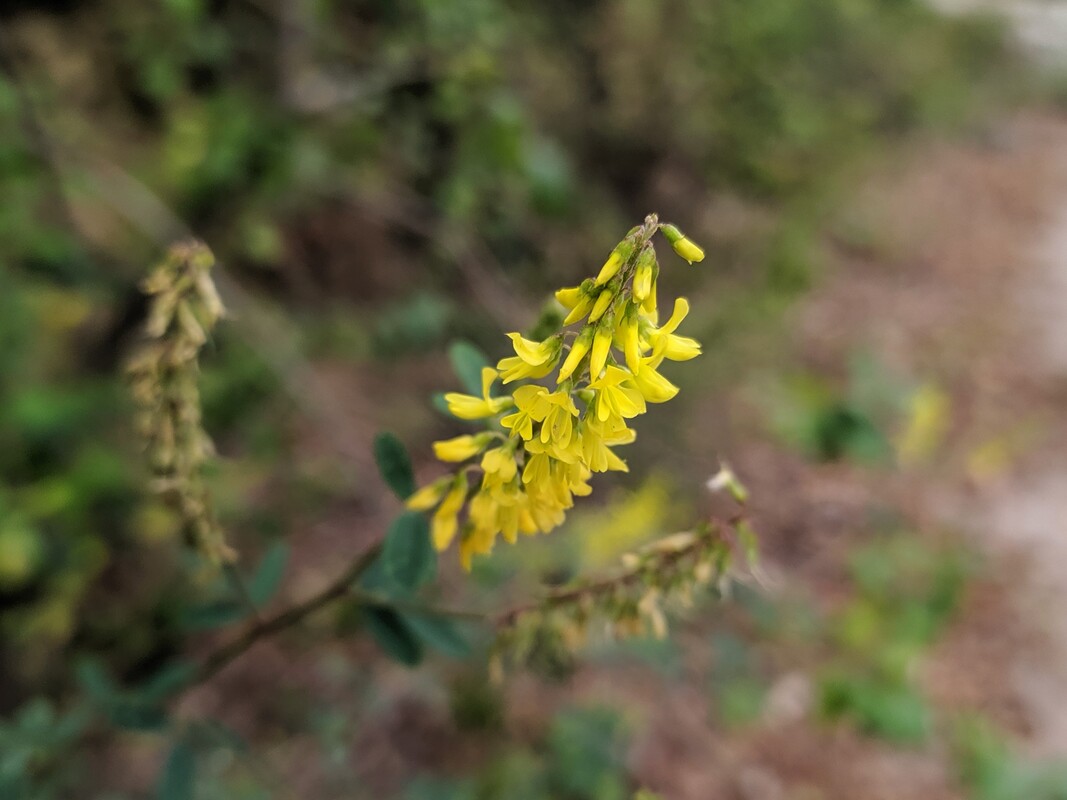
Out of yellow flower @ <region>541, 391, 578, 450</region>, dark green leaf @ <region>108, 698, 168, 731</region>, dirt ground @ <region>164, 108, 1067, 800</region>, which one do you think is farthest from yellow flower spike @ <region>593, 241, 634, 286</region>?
dirt ground @ <region>164, 108, 1067, 800</region>

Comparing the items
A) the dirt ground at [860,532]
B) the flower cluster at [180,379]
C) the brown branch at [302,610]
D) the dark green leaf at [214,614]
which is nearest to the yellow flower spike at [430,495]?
the brown branch at [302,610]

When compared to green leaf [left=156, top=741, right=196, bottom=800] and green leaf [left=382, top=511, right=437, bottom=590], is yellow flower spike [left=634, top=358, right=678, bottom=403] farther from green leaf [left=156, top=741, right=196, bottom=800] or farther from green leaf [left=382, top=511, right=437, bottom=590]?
green leaf [left=156, top=741, right=196, bottom=800]

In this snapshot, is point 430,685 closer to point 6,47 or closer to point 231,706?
point 231,706

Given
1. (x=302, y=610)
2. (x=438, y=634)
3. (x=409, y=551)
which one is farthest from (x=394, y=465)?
(x=438, y=634)

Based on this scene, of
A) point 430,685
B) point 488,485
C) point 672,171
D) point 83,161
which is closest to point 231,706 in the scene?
point 430,685

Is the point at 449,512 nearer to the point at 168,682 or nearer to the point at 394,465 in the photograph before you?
the point at 394,465
